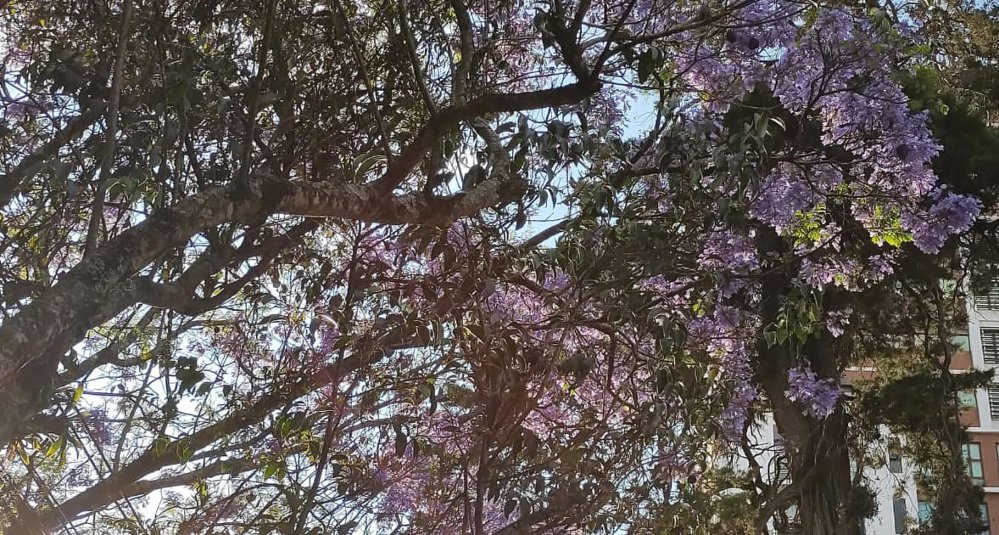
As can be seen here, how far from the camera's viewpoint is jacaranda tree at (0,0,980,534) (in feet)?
7.98

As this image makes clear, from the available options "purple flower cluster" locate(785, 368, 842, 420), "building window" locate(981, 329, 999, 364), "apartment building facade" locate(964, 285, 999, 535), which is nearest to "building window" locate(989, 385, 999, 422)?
"apartment building facade" locate(964, 285, 999, 535)

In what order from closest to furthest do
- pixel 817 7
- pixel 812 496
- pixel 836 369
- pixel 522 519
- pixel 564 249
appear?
pixel 564 249
pixel 522 519
pixel 817 7
pixel 812 496
pixel 836 369

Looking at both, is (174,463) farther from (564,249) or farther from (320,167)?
(564,249)

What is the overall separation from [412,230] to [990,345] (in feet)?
70.5

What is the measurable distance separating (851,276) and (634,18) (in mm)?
1882

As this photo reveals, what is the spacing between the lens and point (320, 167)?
327cm

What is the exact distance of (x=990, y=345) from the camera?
2050 centimetres

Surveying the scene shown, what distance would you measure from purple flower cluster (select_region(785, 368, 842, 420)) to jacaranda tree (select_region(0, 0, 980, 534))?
1005mm

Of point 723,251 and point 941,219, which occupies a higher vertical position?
point 941,219

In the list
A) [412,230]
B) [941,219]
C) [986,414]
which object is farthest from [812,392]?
[986,414]

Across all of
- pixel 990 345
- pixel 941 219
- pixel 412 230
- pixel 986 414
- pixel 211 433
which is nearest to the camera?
pixel 412 230

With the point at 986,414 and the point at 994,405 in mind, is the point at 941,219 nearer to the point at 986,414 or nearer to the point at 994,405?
the point at 986,414

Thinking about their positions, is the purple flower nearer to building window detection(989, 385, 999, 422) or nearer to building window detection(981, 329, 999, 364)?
building window detection(981, 329, 999, 364)

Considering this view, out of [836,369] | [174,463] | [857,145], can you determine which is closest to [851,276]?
[857,145]
